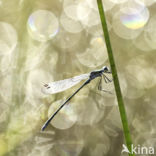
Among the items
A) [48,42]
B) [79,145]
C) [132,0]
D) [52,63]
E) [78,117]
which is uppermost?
[132,0]

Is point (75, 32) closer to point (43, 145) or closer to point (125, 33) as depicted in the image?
point (125, 33)

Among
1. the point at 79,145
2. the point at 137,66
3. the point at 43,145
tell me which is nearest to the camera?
the point at 43,145

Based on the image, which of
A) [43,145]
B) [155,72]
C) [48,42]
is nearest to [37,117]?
[43,145]

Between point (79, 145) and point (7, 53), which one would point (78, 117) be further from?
point (7, 53)

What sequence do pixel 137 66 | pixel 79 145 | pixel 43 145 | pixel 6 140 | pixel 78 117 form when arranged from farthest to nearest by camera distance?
pixel 137 66 → pixel 78 117 → pixel 79 145 → pixel 43 145 → pixel 6 140

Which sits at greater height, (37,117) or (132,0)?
(132,0)

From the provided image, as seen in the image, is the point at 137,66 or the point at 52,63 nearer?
the point at 52,63

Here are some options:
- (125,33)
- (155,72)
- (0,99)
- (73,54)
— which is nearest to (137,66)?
(155,72)
